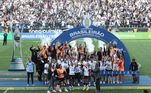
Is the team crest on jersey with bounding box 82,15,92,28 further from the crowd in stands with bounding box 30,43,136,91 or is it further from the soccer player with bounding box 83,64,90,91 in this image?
the soccer player with bounding box 83,64,90,91

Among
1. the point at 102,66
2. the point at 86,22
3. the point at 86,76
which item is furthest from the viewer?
the point at 86,22

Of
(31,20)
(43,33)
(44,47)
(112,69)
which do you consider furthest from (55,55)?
(31,20)

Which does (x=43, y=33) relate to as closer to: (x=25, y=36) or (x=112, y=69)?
(x=25, y=36)

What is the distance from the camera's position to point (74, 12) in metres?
62.8

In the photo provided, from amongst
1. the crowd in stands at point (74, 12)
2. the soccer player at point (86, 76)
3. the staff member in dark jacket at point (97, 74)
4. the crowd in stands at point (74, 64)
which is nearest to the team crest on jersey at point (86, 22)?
the crowd in stands at point (74, 64)

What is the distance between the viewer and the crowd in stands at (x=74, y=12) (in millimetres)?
60938

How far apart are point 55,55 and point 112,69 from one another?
311cm

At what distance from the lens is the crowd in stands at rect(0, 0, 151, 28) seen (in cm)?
6094

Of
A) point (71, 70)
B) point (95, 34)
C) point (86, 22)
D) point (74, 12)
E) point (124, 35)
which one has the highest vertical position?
point (74, 12)

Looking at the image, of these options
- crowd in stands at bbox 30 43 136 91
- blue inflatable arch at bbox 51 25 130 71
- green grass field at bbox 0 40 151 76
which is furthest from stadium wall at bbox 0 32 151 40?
crowd in stands at bbox 30 43 136 91

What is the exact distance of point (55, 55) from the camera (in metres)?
26.4

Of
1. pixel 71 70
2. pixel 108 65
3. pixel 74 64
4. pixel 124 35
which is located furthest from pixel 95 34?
pixel 124 35

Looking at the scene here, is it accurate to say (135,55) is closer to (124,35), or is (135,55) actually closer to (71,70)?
(71,70)

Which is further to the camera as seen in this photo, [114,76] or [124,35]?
[124,35]
